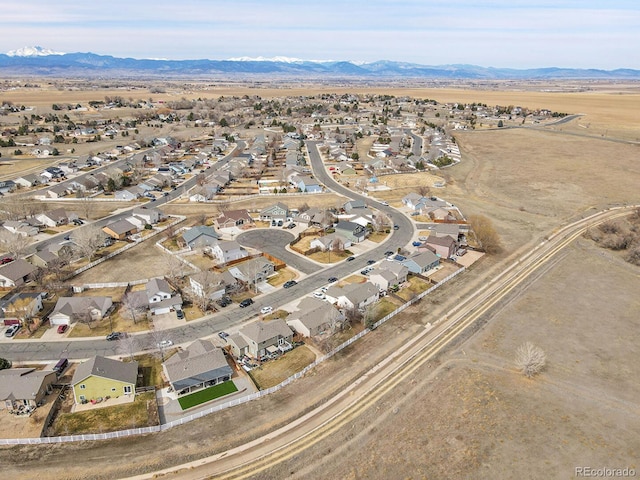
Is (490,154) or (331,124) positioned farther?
(331,124)

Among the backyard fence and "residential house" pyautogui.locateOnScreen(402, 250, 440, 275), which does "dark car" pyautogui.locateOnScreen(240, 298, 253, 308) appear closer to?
the backyard fence

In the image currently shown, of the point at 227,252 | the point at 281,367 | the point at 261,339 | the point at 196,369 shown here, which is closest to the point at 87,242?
the point at 227,252

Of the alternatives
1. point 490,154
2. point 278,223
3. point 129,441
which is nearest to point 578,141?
point 490,154

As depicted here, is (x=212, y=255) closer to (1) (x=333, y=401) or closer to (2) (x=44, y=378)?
(2) (x=44, y=378)

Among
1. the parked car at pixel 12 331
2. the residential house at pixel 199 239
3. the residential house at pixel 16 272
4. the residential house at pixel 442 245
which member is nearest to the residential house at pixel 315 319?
the residential house at pixel 442 245

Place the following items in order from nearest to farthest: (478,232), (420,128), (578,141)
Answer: (478,232) < (578,141) < (420,128)

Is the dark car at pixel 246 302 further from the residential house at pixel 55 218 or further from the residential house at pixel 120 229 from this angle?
the residential house at pixel 55 218

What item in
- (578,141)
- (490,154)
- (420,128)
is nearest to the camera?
(490,154)
